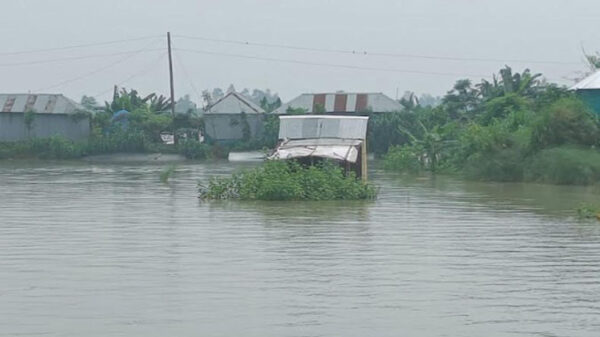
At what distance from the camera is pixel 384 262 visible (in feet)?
44.8

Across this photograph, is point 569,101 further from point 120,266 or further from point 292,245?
point 120,266

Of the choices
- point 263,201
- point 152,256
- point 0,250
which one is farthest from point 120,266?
point 263,201

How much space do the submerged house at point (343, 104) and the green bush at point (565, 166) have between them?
25.8 meters

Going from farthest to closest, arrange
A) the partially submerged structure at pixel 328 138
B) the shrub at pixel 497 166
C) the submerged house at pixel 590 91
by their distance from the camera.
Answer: the submerged house at pixel 590 91
the shrub at pixel 497 166
the partially submerged structure at pixel 328 138

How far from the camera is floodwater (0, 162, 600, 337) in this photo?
389 inches

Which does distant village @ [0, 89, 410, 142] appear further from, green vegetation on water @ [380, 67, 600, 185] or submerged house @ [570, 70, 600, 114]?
submerged house @ [570, 70, 600, 114]

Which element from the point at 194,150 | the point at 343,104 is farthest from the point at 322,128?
the point at 343,104

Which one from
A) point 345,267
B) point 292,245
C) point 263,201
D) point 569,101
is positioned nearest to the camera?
point 345,267

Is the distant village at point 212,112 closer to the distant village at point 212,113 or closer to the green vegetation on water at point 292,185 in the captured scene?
the distant village at point 212,113

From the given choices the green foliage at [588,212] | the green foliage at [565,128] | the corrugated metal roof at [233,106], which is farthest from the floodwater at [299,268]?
the corrugated metal roof at [233,106]

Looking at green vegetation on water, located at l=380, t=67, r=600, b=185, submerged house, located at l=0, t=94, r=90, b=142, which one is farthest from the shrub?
submerged house, located at l=0, t=94, r=90, b=142

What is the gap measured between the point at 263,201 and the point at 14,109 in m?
36.4

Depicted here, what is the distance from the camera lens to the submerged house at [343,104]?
55719 mm

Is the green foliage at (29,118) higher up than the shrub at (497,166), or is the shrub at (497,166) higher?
the green foliage at (29,118)
